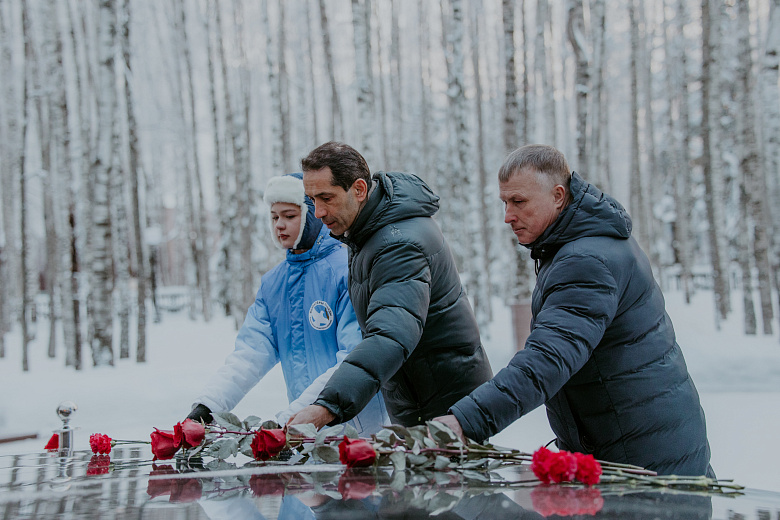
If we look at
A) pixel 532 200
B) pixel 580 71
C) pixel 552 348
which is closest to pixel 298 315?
pixel 532 200

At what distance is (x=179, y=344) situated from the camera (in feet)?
47.6

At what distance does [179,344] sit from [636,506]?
14.0 m

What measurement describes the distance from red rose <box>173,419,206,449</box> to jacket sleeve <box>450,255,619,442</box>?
2.49 ft

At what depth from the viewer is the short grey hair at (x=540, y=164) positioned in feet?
7.20

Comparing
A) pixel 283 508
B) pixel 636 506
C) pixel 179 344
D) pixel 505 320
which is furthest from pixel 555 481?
pixel 505 320

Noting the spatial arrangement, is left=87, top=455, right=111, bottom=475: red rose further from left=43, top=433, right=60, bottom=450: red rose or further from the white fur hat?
the white fur hat

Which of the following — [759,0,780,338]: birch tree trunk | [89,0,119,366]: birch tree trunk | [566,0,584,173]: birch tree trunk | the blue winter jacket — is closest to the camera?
the blue winter jacket

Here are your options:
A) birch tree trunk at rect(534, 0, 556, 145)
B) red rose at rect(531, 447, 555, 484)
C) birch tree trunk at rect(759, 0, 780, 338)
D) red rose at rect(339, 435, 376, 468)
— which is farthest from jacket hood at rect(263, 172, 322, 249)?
birch tree trunk at rect(534, 0, 556, 145)

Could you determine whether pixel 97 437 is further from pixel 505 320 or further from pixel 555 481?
pixel 505 320

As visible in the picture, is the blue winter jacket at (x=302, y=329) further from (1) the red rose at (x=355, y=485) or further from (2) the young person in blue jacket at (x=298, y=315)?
(1) the red rose at (x=355, y=485)

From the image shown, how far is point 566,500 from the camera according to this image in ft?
4.83

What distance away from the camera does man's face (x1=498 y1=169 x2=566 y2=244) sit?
219 cm

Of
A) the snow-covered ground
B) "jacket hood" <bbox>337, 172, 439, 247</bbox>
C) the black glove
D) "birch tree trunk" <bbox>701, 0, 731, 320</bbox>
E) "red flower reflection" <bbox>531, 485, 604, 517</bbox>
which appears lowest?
the snow-covered ground

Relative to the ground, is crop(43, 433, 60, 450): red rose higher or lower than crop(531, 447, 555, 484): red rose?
lower
